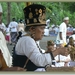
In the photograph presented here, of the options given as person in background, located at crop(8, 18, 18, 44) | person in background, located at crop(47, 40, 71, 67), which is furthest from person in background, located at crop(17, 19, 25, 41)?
person in background, located at crop(47, 40, 71, 67)

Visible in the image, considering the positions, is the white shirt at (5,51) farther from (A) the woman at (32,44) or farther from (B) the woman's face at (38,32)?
(B) the woman's face at (38,32)

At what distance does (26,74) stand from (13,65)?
337mm

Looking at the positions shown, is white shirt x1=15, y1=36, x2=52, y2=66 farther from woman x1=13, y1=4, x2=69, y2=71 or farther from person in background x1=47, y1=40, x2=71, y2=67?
person in background x1=47, y1=40, x2=71, y2=67

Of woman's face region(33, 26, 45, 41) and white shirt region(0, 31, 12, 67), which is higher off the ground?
woman's face region(33, 26, 45, 41)

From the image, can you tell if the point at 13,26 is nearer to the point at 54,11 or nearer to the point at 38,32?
the point at 38,32

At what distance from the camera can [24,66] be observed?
3.57 metres

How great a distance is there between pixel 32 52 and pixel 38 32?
34cm

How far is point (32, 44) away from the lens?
11.1 feet

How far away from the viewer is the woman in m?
3.33

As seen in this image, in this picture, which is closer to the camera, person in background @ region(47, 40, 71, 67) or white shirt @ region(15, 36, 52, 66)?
white shirt @ region(15, 36, 52, 66)

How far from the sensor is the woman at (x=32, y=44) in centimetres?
333

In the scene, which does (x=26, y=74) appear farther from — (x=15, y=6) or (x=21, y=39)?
(x=15, y=6)

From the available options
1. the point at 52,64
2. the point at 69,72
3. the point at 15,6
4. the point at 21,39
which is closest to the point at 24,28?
the point at 21,39

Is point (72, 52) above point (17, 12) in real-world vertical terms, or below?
below
